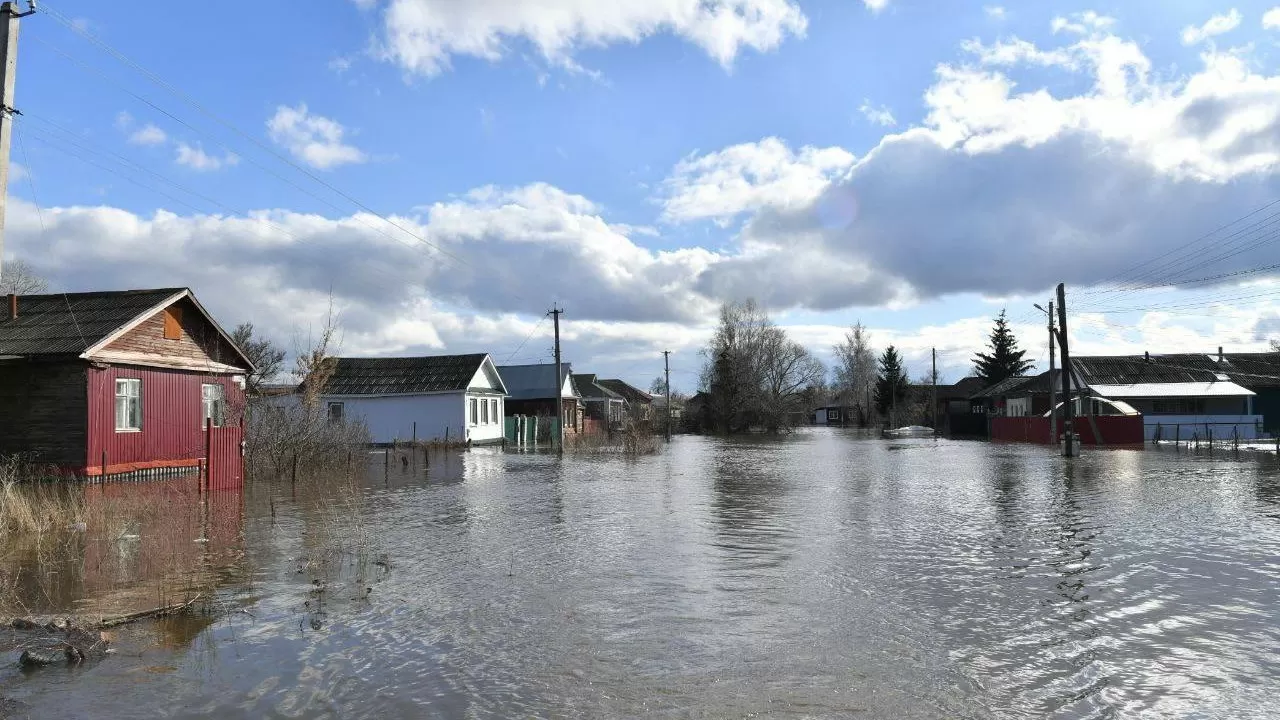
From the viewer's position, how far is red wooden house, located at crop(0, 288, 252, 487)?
18516 mm

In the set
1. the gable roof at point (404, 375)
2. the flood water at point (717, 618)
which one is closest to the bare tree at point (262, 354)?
the gable roof at point (404, 375)

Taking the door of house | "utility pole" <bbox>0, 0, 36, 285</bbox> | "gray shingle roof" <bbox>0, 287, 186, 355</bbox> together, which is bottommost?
the door of house

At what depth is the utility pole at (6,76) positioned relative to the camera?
9523 millimetres

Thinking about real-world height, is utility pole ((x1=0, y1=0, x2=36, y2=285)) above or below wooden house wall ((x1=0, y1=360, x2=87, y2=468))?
above

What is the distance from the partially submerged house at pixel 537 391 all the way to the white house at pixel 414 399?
13763 mm

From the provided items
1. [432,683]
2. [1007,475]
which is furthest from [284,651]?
[1007,475]

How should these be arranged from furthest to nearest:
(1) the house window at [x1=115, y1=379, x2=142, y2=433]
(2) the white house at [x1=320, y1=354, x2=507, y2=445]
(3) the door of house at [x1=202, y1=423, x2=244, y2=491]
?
(2) the white house at [x1=320, y1=354, x2=507, y2=445] < (1) the house window at [x1=115, y1=379, x2=142, y2=433] < (3) the door of house at [x1=202, y1=423, x2=244, y2=491]

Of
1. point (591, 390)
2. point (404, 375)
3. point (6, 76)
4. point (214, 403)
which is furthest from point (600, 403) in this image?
point (6, 76)

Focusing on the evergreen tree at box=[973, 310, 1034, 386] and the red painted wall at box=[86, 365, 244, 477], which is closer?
the red painted wall at box=[86, 365, 244, 477]

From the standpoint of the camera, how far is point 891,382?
295ft

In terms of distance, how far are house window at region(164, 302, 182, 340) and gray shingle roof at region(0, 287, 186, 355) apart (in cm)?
52

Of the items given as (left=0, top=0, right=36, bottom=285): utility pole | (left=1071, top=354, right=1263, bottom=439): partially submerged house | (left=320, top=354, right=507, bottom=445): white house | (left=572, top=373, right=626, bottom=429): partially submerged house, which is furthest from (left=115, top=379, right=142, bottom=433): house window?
(left=572, top=373, right=626, bottom=429): partially submerged house

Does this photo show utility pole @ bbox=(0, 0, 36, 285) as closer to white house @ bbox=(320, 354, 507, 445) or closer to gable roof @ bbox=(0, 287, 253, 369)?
gable roof @ bbox=(0, 287, 253, 369)

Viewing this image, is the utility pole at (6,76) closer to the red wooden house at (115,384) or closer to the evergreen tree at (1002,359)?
the red wooden house at (115,384)
